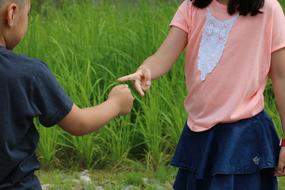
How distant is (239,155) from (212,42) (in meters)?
0.39

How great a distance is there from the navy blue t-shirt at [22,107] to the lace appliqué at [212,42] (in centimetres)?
57

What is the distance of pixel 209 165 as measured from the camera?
8.20 ft

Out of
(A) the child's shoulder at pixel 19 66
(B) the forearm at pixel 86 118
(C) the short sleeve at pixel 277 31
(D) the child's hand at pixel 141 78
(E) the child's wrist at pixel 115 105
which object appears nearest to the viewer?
(A) the child's shoulder at pixel 19 66

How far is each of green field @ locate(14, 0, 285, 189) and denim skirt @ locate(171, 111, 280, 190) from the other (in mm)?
1583

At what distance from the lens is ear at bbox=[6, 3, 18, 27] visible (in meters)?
2.02

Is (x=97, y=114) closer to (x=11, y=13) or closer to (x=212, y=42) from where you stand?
(x=11, y=13)

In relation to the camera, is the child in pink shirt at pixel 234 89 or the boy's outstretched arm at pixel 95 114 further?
the child in pink shirt at pixel 234 89

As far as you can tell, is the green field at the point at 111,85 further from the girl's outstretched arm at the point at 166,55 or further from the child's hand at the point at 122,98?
Result: the child's hand at the point at 122,98

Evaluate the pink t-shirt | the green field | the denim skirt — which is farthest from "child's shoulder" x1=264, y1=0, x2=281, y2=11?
the green field

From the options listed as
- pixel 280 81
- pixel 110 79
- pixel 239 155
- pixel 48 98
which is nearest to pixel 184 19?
pixel 280 81

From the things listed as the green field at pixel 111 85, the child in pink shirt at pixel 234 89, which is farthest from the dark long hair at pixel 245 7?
the green field at pixel 111 85

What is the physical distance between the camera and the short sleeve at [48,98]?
201 centimetres

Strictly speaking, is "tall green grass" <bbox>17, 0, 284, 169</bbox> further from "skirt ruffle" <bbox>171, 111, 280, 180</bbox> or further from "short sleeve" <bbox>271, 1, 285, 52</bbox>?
"short sleeve" <bbox>271, 1, 285, 52</bbox>

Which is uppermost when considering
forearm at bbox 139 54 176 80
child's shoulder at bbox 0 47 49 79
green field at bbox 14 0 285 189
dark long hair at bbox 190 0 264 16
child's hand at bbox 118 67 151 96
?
dark long hair at bbox 190 0 264 16
